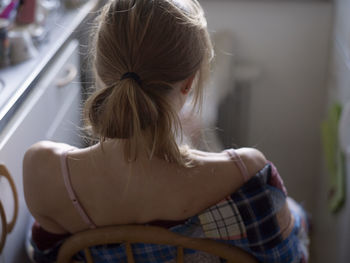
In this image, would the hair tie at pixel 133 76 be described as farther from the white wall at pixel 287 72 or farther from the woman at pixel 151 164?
the white wall at pixel 287 72

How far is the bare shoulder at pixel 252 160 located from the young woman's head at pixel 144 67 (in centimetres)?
11

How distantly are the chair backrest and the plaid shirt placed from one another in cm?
2

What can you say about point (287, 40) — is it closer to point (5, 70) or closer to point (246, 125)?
point (246, 125)

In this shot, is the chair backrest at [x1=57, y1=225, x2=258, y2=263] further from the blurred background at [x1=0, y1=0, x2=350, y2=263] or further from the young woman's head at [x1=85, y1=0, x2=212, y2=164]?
the blurred background at [x1=0, y1=0, x2=350, y2=263]

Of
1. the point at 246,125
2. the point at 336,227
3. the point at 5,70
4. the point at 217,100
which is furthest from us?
the point at 246,125

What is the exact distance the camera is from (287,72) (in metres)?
2.02

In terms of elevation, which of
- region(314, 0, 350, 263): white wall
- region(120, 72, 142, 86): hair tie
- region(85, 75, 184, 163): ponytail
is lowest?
region(314, 0, 350, 263): white wall

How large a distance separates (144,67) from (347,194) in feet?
2.86

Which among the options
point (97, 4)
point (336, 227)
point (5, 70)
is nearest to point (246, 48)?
point (97, 4)

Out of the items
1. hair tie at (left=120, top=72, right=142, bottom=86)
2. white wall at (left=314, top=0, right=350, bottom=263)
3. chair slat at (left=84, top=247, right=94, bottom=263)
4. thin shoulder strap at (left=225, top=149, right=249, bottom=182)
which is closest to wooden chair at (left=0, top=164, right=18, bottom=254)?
chair slat at (left=84, top=247, right=94, bottom=263)

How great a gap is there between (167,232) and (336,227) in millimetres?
921

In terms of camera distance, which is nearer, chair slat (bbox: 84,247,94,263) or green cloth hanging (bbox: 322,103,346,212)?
chair slat (bbox: 84,247,94,263)

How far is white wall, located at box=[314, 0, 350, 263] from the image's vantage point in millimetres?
1388

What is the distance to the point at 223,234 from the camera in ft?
2.70
